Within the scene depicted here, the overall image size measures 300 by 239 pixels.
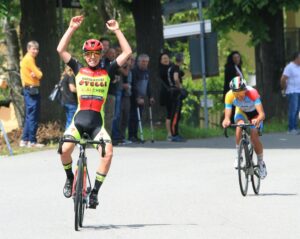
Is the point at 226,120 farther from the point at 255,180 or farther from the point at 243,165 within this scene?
the point at 255,180

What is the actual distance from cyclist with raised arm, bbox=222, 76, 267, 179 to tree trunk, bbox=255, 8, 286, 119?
13.1 metres

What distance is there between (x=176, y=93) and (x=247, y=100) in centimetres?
836

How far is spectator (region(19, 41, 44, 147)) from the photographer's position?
65.5ft

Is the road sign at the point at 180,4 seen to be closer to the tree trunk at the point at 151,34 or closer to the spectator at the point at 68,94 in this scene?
the tree trunk at the point at 151,34

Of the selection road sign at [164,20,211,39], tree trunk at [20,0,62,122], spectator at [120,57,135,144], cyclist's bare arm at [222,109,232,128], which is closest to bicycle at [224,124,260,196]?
cyclist's bare arm at [222,109,232,128]

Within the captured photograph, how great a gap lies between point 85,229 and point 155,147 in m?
10.0

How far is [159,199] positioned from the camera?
13000mm

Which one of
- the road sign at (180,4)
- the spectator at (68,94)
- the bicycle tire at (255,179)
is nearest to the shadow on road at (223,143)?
the spectator at (68,94)

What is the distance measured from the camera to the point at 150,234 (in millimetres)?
10195

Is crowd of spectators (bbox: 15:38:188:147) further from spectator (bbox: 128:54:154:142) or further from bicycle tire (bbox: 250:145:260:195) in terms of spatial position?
bicycle tire (bbox: 250:145:260:195)

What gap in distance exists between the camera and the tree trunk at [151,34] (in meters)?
24.5

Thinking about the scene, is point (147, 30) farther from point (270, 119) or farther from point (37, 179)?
point (37, 179)

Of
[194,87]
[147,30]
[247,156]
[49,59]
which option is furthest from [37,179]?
[194,87]

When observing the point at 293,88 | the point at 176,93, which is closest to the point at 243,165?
the point at 176,93
